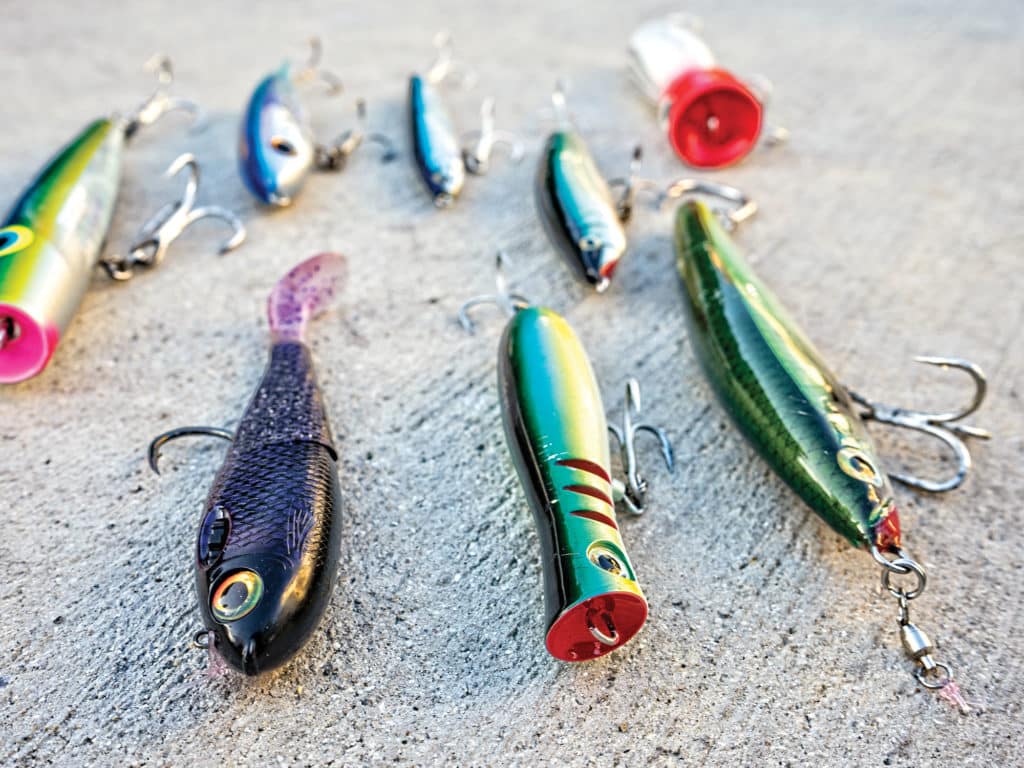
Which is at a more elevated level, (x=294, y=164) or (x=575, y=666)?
(x=294, y=164)

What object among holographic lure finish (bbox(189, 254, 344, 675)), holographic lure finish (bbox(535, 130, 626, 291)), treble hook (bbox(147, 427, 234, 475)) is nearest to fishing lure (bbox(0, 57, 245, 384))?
treble hook (bbox(147, 427, 234, 475))

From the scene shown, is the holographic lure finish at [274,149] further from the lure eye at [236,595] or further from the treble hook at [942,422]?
the treble hook at [942,422]

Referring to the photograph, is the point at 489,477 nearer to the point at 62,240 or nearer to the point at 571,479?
the point at 571,479

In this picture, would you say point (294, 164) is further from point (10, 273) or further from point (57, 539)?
point (57, 539)

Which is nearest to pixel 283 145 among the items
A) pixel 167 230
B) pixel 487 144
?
pixel 167 230

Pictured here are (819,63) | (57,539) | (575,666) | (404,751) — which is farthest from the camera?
(819,63)

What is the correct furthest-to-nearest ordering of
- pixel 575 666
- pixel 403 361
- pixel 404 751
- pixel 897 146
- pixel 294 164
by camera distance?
pixel 897 146 < pixel 294 164 < pixel 403 361 < pixel 575 666 < pixel 404 751

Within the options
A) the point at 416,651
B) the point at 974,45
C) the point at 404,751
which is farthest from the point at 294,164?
the point at 974,45
